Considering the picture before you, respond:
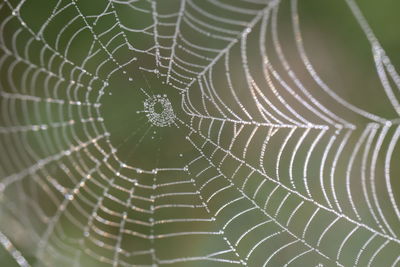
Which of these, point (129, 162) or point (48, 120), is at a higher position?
point (48, 120)

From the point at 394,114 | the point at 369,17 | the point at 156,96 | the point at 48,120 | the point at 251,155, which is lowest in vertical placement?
the point at 394,114

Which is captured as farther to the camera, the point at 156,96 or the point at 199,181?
the point at 199,181

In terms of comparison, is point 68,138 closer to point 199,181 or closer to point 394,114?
point 199,181

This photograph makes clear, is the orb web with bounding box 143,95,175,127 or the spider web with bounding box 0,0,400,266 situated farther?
the spider web with bounding box 0,0,400,266

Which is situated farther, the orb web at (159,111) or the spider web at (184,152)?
the spider web at (184,152)

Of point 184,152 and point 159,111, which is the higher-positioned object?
point 159,111

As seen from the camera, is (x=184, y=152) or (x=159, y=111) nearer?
(x=159, y=111)

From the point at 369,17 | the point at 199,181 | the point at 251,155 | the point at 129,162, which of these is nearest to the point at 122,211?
the point at 129,162

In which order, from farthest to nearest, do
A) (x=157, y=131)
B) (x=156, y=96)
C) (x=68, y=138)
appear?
1. (x=68, y=138)
2. (x=157, y=131)
3. (x=156, y=96)
